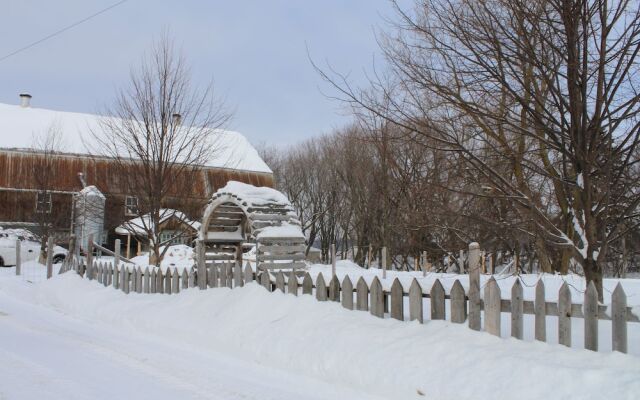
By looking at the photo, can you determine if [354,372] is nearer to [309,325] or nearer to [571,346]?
[309,325]

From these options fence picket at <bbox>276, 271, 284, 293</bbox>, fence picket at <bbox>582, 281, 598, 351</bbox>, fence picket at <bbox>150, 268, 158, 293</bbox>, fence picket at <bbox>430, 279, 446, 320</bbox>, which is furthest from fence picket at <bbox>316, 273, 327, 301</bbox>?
fence picket at <bbox>150, 268, 158, 293</bbox>

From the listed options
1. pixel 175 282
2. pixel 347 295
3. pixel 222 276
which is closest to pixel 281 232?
pixel 222 276

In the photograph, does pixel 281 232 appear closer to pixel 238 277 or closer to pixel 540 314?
pixel 238 277

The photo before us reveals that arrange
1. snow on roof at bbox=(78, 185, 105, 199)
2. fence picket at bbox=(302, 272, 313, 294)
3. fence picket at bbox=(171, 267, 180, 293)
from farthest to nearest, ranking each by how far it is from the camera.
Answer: snow on roof at bbox=(78, 185, 105, 199), fence picket at bbox=(171, 267, 180, 293), fence picket at bbox=(302, 272, 313, 294)

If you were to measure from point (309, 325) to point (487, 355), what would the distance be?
2.56 metres

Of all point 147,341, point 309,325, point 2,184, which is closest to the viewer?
point 309,325

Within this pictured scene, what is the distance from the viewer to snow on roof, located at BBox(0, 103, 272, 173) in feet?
119

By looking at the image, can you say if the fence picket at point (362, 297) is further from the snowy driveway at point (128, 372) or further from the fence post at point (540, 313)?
the fence post at point (540, 313)

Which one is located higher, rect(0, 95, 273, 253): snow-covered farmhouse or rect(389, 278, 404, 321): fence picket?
rect(0, 95, 273, 253): snow-covered farmhouse

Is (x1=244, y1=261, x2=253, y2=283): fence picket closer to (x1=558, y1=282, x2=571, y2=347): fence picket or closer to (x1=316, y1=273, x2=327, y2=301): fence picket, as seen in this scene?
(x1=316, y1=273, x2=327, y2=301): fence picket

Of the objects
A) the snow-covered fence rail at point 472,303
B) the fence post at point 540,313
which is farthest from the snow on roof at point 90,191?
the fence post at point 540,313

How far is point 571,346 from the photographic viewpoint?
17.6 ft

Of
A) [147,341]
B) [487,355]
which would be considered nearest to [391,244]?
[147,341]

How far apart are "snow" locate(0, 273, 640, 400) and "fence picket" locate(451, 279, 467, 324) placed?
0.16m
